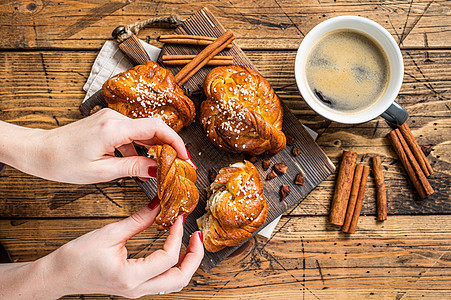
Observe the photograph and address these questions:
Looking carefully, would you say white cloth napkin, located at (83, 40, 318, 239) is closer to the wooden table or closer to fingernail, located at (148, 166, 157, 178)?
the wooden table

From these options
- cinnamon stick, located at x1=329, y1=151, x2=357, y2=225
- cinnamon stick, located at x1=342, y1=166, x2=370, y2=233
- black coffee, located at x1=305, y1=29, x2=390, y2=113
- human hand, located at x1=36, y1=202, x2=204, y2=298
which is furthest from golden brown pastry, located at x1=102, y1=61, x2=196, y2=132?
cinnamon stick, located at x1=342, y1=166, x2=370, y2=233

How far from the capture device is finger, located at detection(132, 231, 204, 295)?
1169mm

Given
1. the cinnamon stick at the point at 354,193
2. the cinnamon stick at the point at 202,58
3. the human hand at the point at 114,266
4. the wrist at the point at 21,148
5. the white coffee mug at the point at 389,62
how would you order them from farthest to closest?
the cinnamon stick at the point at 354,193 < the cinnamon stick at the point at 202,58 < the white coffee mug at the point at 389,62 < the wrist at the point at 21,148 < the human hand at the point at 114,266

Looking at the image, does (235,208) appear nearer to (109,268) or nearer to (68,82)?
(109,268)

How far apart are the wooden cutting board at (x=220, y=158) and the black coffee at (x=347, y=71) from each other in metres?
0.21

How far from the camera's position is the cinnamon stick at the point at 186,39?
1.49 meters

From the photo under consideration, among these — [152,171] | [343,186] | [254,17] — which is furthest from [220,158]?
[254,17]

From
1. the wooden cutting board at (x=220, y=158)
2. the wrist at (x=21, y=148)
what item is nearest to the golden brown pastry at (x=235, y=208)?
the wooden cutting board at (x=220, y=158)

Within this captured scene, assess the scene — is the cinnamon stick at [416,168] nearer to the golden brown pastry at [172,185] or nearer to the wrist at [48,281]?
the golden brown pastry at [172,185]

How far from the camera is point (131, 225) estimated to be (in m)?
1.17

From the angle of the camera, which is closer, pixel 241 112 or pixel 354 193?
pixel 241 112

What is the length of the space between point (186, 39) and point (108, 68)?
39cm

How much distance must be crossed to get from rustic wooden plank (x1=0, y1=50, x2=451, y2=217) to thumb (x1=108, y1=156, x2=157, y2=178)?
41 centimetres

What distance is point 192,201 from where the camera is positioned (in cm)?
137
